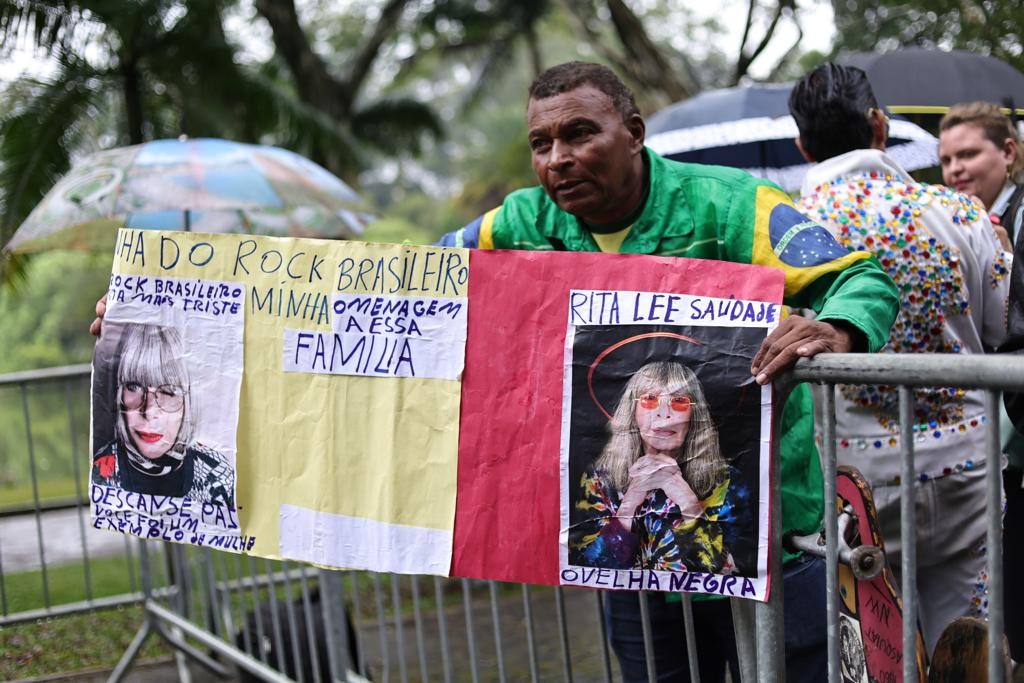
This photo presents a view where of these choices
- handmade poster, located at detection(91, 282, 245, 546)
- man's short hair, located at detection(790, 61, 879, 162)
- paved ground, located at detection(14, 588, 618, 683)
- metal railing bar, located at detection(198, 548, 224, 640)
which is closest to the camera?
handmade poster, located at detection(91, 282, 245, 546)

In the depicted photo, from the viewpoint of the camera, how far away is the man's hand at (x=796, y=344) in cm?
226

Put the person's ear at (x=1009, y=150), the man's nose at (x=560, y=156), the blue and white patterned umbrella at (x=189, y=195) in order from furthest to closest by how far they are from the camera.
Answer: the blue and white patterned umbrella at (x=189, y=195) < the person's ear at (x=1009, y=150) < the man's nose at (x=560, y=156)

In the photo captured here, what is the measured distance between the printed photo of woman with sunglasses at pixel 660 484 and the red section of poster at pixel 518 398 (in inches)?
4.7

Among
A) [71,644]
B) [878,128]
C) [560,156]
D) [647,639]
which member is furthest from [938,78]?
[71,644]

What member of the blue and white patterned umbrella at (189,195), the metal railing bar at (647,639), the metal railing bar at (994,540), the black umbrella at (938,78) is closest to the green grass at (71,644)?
the blue and white patterned umbrella at (189,195)

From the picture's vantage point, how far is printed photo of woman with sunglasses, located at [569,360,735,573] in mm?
2375

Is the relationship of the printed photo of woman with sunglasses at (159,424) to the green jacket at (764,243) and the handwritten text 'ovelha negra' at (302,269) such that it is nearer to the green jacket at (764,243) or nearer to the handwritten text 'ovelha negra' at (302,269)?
the handwritten text 'ovelha negra' at (302,269)

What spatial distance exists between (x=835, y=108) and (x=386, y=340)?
1.41 metres

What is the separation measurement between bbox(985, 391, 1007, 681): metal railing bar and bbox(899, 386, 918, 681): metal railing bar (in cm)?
16

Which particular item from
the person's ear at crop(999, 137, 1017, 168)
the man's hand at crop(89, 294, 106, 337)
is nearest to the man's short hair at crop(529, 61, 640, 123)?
the man's hand at crop(89, 294, 106, 337)

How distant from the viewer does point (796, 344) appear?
226 cm

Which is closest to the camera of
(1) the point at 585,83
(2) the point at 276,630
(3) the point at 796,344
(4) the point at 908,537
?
(4) the point at 908,537

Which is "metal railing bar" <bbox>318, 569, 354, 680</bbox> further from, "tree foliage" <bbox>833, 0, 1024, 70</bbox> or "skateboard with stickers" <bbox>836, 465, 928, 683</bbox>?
"tree foliage" <bbox>833, 0, 1024, 70</bbox>

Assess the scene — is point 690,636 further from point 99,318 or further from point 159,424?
point 99,318
